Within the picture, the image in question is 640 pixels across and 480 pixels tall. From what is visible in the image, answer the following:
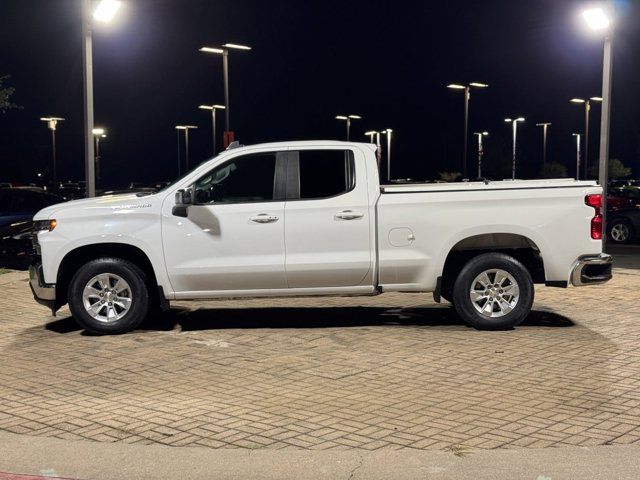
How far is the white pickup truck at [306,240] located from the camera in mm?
10094

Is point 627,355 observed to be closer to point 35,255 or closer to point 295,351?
point 295,351

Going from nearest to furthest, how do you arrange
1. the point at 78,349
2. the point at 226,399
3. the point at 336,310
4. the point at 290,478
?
the point at 290,478 → the point at 226,399 → the point at 78,349 → the point at 336,310

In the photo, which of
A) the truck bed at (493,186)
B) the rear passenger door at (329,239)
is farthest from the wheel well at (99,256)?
the truck bed at (493,186)

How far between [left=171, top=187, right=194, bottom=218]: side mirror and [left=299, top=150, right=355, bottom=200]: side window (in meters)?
1.22

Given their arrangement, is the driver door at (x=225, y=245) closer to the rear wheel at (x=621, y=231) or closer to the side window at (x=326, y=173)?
the side window at (x=326, y=173)

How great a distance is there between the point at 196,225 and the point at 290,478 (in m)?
5.20

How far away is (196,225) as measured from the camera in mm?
10094

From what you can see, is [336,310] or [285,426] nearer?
[285,426]

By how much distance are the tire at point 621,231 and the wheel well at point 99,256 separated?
56.1ft

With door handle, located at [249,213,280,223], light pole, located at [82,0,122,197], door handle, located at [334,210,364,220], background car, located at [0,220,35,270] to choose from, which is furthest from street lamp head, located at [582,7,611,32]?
background car, located at [0,220,35,270]

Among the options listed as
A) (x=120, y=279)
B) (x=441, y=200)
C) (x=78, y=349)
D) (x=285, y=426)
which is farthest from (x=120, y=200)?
(x=285, y=426)

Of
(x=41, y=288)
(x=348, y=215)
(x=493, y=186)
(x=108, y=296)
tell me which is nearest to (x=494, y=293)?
(x=493, y=186)

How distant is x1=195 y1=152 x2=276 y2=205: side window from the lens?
1020cm

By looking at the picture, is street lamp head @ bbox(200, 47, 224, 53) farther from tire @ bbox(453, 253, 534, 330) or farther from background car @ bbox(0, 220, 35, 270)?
tire @ bbox(453, 253, 534, 330)
